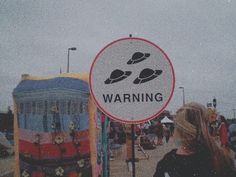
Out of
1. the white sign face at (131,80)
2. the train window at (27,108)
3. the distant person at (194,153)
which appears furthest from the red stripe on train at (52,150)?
the distant person at (194,153)

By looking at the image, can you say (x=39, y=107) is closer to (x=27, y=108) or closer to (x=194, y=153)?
(x=27, y=108)

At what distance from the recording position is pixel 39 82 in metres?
6.82

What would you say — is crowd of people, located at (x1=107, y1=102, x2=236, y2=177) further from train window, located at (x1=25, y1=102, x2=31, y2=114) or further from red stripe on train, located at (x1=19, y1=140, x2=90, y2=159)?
train window, located at (x1=25, y1=102, x2=31, y2=114)

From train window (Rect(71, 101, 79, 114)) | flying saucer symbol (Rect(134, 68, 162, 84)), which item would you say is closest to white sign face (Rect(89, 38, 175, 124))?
flying saucer symbol (Rect(134, 68, 162, 84))

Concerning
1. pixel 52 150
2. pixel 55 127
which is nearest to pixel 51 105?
pixel 55 127

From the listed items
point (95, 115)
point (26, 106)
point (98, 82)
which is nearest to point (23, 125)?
point (26, 106)

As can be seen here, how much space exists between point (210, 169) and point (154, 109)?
1.14 m

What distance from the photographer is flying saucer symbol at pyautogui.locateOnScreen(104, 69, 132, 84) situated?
A: 12.4 ft

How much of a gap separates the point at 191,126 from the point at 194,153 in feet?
0.60

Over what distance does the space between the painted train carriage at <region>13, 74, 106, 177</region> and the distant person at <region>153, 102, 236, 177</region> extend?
13.1 feet

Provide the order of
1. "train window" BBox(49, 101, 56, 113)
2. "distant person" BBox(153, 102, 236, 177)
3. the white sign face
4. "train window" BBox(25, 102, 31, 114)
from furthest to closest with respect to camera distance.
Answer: "train window" BBox(25, 102, 31, 114)
"train window" BBox(49, 101, 56, 113)
the white sign face
"distant person" BBox(153, 102, 236, 177)

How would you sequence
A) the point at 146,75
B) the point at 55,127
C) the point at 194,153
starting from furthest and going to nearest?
1. the point at 55,127
2. the point at 146,75
3. the point at 194,153

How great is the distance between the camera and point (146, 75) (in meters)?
3.77

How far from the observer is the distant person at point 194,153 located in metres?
2.65
